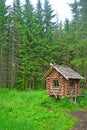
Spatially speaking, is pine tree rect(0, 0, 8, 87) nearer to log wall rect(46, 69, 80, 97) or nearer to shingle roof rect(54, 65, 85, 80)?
log wall rect(46, 69, 80, 97)

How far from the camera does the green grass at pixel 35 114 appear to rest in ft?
30.1

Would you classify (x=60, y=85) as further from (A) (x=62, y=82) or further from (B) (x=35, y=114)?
(B) (x=35, y=114)

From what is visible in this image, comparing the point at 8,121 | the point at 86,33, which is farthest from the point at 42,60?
the point at 8,121

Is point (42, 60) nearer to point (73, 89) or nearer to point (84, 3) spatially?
point (73, 89)

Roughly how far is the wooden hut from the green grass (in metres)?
1.14

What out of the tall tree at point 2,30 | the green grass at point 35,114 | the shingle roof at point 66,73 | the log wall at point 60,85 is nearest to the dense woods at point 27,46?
the tall tree at point 2,30

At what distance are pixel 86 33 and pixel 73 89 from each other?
6.54m

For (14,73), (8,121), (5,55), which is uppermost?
(5,55)

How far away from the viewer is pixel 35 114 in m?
17.2

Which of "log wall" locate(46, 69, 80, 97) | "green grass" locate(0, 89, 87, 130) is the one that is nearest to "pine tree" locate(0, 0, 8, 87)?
"green grass" locate(0, 89, 87, 130)

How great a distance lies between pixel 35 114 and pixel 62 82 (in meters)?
8.87

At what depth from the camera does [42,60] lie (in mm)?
38781

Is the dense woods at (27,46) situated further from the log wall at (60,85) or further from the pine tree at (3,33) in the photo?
the log wall at (60,85)

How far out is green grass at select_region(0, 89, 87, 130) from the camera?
9.17 meters
